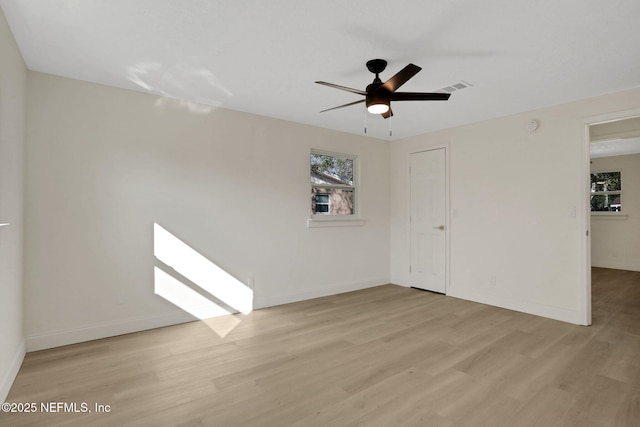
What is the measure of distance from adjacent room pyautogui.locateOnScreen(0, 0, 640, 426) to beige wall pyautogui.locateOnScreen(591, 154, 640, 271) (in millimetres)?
2299

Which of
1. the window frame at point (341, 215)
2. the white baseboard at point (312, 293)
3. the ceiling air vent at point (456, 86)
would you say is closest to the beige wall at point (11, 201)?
the white baseboard at point (312, 293)

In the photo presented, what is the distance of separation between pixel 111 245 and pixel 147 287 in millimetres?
562

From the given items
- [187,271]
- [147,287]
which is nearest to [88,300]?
[147,287]

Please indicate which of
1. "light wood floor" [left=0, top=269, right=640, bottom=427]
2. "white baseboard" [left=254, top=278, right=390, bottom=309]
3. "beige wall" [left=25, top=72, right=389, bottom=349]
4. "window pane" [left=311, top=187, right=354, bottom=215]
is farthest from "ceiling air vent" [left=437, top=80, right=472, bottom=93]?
"white baseboard" [left=254, top=278, right=390, bottom=309]

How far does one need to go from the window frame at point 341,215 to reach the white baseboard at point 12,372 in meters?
3.19

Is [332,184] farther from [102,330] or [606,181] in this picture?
[606,181]

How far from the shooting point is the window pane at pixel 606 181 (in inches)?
287

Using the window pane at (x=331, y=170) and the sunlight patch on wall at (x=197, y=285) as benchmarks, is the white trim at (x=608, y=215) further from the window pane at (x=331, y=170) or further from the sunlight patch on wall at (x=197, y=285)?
the sunlight patch on wall at (x=197, y=285)

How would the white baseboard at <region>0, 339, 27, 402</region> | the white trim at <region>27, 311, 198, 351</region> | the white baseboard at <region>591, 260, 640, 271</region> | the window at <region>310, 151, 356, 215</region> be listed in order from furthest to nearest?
1. the white baseboard at <region>591, 260, 640, 271</region>
2. the window at <region>310, 151, 356, 215</region>
3. the white trim at <region>27, 311, 198, 351</region>
4. the white baseboard at <region>0, 339, 27, 402</region>

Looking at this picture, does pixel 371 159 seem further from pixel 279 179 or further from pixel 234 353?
pixel 234 353

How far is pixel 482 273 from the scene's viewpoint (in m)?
4.51

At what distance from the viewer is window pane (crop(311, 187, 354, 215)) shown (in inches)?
193

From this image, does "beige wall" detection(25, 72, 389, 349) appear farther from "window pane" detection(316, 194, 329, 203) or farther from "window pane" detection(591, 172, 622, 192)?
"window pane" detection(591, 172, 622, 192)

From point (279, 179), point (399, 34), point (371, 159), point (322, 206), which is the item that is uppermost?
point (399, 34)
